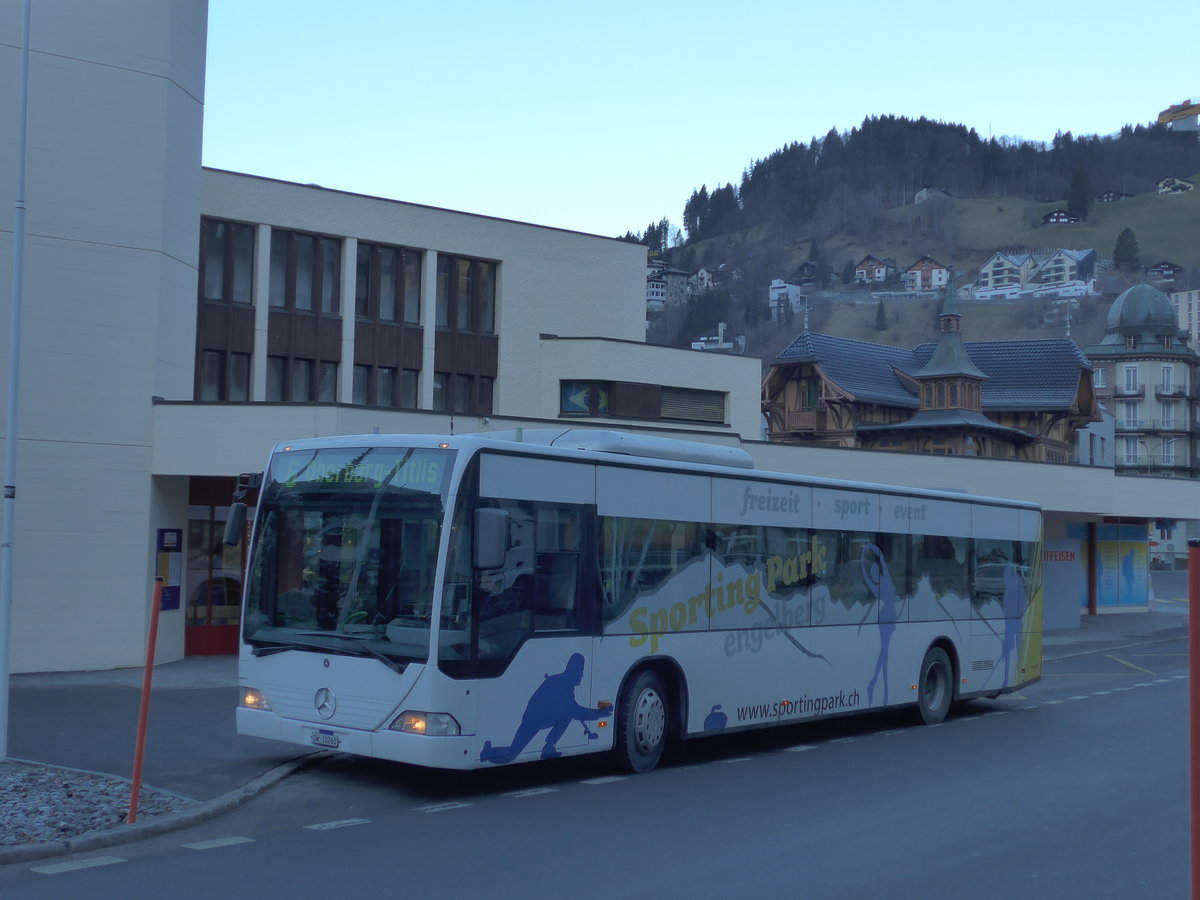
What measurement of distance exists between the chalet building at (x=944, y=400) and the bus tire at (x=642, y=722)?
59208mm

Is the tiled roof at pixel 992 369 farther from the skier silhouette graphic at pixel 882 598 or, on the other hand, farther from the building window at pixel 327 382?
the skier silhouette graphic at pixel 882 598

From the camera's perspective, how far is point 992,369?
74438 mm

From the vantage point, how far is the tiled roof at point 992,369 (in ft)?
231

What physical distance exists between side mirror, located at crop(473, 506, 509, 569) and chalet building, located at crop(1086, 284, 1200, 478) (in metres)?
111

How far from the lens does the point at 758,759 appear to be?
1319 cm


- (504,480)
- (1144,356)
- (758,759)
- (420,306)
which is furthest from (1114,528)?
(1144,356)

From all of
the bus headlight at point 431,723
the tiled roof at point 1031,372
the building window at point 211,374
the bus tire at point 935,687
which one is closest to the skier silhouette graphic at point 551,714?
the bus headlight at point 431,723

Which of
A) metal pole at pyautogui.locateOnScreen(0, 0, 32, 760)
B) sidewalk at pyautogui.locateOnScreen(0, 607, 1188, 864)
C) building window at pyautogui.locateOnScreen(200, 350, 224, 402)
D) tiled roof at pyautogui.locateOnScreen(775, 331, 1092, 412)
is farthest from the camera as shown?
tiled roof at pyautogui.locateOnScreen(775, 331, 1092, 412)

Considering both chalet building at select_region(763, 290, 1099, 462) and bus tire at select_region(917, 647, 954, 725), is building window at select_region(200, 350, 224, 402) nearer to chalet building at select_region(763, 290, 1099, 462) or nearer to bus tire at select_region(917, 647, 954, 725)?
bus tire at select_region(917, 647, 954, 725)

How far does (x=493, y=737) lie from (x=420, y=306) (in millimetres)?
20492

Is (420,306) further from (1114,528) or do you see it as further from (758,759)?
(1114,528)

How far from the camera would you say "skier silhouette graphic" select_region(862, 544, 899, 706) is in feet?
49.5

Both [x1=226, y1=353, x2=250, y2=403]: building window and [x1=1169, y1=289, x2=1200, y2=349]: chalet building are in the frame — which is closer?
[x1=226, y1=353, x2=250, y2=403]: building window

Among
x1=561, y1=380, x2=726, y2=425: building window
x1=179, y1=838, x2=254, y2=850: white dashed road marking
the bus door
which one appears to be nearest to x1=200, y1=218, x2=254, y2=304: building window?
the bus door
